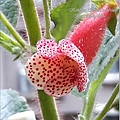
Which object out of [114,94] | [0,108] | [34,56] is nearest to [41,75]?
[34,56]

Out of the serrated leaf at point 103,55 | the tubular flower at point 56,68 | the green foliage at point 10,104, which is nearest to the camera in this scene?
the tubular flower at point 56,68

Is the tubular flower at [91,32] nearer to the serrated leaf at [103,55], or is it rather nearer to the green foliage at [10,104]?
the serrated leaf at [103,55]

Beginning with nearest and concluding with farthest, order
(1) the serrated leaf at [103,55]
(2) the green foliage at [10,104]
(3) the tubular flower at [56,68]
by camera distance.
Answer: (3) the tubular flower at [56,68] < (1) the serrated leaf at [103,55] < (2) the green foliage at [10,104]

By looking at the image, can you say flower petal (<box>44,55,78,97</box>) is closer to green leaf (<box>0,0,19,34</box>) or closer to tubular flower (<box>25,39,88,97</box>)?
tubular flower (<box>25,39,88,97</box>)

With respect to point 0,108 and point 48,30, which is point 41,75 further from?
point 0,108

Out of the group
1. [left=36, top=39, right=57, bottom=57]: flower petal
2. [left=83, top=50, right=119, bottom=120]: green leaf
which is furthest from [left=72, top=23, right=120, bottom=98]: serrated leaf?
[left=36, top=39, right=57, bottom=57]: flower petal

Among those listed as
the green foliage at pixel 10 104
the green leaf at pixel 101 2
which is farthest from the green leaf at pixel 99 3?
the green foliage at pixel 10 104
